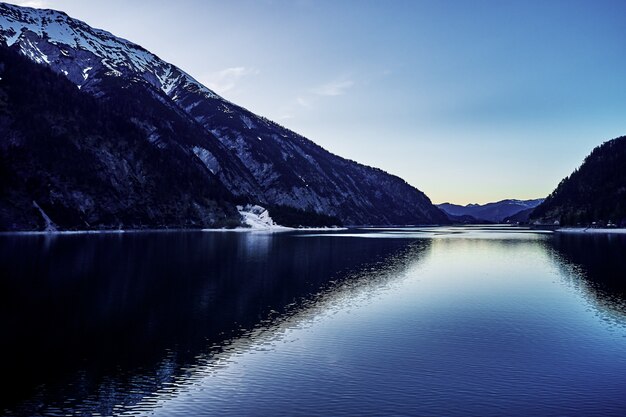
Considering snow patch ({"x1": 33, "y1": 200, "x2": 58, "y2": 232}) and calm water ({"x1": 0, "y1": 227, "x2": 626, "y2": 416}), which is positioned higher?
snow patch ({"x1": 33, "y1": 200, "x2": 58, "y2": 232})

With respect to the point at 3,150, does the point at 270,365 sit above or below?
below

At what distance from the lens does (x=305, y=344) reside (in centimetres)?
3344

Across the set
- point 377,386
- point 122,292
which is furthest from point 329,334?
point 122,292

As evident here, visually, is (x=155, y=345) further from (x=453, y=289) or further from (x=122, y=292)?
(x=453, y=289)

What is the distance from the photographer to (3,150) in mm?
199250

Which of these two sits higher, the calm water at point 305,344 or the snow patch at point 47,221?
the snow patch at point 47,221

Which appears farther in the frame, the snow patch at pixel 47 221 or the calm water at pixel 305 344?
the snow patch at pixel 47 221

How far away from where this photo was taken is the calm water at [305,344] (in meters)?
22.9

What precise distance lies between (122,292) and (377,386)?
36.3 metres

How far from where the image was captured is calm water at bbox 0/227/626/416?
22.9m

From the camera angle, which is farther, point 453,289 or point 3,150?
Result: point 3,150

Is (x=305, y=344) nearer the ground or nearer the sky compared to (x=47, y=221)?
nearer the ground

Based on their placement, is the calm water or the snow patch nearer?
the calm water

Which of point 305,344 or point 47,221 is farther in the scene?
point 47,221
